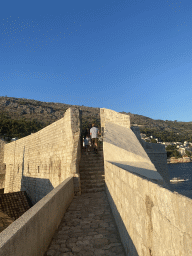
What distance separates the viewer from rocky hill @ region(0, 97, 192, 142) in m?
39.9

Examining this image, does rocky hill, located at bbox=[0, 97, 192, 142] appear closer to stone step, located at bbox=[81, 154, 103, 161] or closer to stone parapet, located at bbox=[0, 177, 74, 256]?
stone step, located at bbox=[81, 154, 103, 161]

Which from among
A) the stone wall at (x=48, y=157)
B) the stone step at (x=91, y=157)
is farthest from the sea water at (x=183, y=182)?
the stone wall at (x=48, y=157)

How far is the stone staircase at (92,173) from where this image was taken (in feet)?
27.6

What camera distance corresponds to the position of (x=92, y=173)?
9164mm

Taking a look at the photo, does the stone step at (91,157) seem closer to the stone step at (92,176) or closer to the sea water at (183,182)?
the stone step at (92,176)

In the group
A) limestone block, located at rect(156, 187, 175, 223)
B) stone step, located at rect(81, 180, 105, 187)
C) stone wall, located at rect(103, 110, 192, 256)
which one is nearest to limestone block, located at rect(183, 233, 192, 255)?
stone wall, located at rect(103, 110, 192, 256)

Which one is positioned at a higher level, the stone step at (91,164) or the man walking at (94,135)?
the man walking at (94,135)

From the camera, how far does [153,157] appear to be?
1714 centimetres

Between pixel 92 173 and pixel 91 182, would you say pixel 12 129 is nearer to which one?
pixel 92 173

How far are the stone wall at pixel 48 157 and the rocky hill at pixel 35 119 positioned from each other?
12626 mm

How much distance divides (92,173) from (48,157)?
11.0ft

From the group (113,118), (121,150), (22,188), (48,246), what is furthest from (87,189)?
(22,188)

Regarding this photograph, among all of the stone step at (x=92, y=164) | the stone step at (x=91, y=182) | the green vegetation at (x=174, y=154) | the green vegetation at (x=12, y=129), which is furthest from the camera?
the green vegetation at (x=174, y=154)

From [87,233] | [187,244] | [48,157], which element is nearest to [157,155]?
[48,157]
